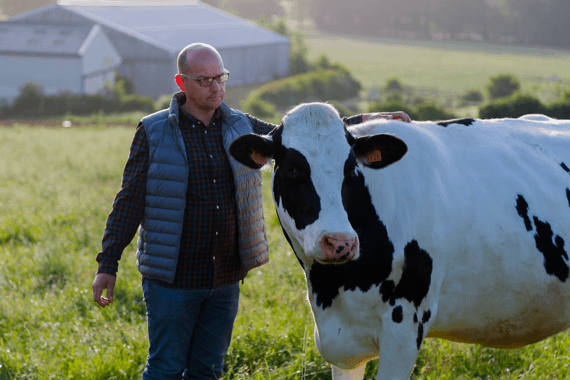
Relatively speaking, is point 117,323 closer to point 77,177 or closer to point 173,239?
point 173,239

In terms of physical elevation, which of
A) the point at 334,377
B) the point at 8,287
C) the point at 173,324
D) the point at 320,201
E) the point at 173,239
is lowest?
the point at 8,287

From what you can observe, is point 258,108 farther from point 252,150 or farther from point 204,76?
point 252,150

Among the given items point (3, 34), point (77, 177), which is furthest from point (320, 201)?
point (3, 34)

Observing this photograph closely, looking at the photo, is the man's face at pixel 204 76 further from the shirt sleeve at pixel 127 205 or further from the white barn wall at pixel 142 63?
the white barn wall at pixel 142 63

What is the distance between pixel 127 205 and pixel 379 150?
4.50 feet

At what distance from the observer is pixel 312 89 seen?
3925 cm

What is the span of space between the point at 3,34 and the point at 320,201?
4177cm

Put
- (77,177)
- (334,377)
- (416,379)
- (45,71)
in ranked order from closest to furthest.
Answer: (334,377) → (416,379) → (77,177) → (45,71)

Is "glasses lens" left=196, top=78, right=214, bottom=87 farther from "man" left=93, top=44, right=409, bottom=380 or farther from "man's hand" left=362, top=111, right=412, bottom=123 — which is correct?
"man's hand" left=362, top=111, right=412, bottom=123

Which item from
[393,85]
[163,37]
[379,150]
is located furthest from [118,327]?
[163,37]

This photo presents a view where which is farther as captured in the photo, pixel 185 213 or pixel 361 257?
pixel 185 213

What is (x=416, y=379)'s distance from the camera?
3627 millimetres

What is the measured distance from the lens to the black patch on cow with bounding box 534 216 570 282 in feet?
10.2

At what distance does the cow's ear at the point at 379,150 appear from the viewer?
2758mm
